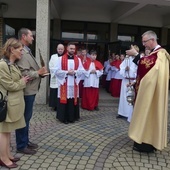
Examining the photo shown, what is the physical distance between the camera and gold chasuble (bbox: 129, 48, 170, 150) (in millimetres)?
4160

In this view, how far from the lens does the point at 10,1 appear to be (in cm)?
1087

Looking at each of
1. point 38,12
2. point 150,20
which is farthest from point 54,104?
point 150,20

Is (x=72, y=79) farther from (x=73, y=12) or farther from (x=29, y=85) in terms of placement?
(x=73, y=12)

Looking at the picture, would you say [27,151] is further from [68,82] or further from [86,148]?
[68,82]

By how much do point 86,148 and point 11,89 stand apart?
5.89 ft

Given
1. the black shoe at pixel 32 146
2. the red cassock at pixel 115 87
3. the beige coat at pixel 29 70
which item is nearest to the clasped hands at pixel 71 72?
the beige coat at pixel 29 70

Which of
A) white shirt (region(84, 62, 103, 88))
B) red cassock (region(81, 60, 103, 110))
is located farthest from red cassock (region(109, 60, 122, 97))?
white shirt (region(84, 62, 103, 88))

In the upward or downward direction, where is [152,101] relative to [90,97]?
upward

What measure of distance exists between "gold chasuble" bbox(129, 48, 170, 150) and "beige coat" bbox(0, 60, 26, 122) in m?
1.90

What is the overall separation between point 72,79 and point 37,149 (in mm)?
2158

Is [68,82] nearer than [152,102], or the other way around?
[152,102]

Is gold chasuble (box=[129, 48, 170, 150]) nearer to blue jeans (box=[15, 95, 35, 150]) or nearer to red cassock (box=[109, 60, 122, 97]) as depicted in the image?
blue jeans (box=[15, 95, 35, 150])

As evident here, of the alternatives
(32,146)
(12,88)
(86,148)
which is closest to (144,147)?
(86,148)

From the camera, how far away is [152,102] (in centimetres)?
425
